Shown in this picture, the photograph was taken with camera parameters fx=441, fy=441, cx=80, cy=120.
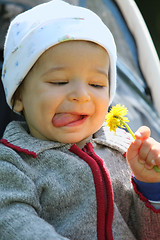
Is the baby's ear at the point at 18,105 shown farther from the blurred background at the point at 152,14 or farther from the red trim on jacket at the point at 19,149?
the blurred background at the point at 152,14

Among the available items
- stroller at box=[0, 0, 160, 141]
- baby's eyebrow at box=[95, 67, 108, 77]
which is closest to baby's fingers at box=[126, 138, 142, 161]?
baby's eyebrow at box=[95, 67, 108, 77]

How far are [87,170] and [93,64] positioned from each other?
0.90 ft

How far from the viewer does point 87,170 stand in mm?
1114

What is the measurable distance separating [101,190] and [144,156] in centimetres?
14

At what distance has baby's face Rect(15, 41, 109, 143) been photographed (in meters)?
1.12

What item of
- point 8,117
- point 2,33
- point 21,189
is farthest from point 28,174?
point 2,33

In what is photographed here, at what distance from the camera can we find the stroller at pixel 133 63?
5.55ft

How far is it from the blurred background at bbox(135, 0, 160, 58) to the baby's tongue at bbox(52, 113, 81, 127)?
369 centimetres

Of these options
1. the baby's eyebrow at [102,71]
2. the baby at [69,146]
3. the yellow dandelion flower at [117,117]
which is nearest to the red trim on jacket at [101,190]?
the baby at [69,146]

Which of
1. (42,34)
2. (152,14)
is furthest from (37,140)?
(152,14)

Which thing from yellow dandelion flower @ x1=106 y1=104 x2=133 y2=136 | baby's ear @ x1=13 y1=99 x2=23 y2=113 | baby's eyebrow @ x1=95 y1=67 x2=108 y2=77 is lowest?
baby's ear @ x1=13 y1=99 x2=23 y2=113

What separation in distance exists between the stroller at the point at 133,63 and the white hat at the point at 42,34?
46cm

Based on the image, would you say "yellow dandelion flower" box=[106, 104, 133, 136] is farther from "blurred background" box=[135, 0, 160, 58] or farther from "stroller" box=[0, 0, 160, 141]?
"blurred background" box=[135, 0, 160, 58]

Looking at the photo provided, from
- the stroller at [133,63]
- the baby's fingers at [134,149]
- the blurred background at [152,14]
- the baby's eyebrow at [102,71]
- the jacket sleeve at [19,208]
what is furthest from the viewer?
the blurred background at [152,14]
